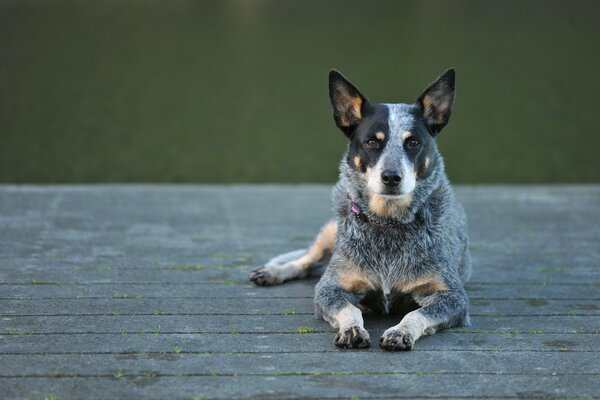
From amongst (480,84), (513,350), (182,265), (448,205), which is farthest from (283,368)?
(480,84)

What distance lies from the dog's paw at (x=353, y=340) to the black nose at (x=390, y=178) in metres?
0.78

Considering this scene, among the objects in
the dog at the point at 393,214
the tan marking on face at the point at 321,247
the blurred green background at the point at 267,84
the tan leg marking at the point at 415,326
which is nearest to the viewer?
the tan leg marking at the point at 415,326

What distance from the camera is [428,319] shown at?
4727mm

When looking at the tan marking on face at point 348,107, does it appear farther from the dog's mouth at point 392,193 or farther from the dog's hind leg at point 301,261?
the dog's hind leg at point 301,261

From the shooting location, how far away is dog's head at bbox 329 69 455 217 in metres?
4.92

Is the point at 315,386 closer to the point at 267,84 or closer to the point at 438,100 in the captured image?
the point at 438,100

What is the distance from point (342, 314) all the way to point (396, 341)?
0.38m

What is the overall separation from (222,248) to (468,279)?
5.47ft

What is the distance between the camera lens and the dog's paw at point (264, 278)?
5.66 meters

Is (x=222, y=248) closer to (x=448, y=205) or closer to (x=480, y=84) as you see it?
(x=448, y=205)

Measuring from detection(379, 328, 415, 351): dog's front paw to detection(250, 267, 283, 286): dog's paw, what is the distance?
4.28 feet

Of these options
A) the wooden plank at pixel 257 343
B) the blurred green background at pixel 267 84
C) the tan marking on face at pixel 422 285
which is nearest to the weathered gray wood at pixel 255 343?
the wooden plank at pixel 257 343

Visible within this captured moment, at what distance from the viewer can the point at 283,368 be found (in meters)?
4.21

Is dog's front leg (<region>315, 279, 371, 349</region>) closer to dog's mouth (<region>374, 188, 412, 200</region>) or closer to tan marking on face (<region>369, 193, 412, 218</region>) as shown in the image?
tan marking on face (<region>369, 193, 412, 218</region>)
